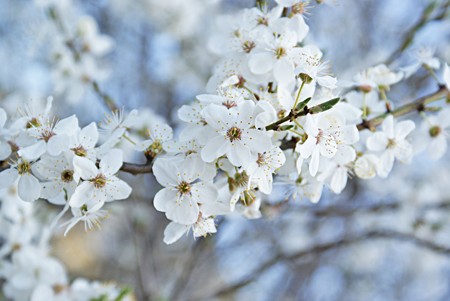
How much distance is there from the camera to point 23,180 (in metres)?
1.00

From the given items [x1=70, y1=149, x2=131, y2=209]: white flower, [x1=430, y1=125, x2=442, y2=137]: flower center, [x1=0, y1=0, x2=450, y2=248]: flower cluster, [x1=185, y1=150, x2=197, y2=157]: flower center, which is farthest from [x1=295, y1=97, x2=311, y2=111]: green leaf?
[x1=430, y1=125, x2=442, y2=137]: flower center

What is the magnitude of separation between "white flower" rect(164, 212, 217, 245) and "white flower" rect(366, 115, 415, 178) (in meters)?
0.65

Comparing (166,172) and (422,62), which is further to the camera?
(422,62)

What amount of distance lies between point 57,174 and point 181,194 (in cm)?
38

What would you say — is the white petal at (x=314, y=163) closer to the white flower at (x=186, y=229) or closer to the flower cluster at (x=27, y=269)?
the white flower at (x=186, y=229)

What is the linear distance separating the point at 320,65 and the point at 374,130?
0.32 metres

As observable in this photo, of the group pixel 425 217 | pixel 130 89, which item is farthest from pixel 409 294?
pixel 130 89

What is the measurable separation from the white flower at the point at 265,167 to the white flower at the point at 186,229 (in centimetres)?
22

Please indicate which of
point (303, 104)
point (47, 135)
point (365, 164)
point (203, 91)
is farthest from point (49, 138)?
point (203, 91)

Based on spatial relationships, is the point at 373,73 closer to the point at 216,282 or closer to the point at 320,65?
the point at 320,65

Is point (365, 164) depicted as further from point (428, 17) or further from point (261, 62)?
point (428, 17)

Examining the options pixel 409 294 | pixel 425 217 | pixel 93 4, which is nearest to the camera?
pixel 425 217

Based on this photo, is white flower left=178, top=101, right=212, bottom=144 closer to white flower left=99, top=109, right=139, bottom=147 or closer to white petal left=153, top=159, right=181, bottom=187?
white petal left=153, top=159, right=181, bottom=187

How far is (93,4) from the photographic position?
3.73 m
